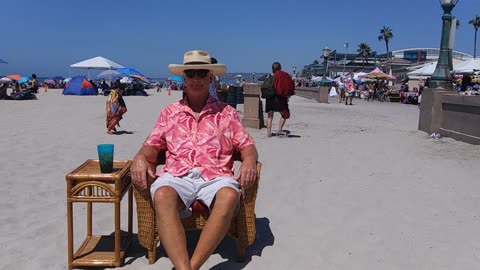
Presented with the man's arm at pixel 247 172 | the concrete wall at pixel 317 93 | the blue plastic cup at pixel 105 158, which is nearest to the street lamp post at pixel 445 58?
the man's arm at pixel 247 172

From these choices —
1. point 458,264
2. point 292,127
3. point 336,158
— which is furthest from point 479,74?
point 458,264

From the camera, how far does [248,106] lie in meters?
10.6

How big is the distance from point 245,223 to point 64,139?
21.1ft

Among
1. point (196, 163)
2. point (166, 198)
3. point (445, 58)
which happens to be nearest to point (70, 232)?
point (166, 198)

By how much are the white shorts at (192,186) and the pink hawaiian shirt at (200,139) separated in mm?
78

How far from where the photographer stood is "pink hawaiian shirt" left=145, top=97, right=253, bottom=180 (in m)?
3.21

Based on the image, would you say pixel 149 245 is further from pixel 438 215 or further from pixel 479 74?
pixel 479 74

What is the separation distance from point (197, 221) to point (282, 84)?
596 centimetres

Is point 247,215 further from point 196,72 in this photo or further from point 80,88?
point 80,88

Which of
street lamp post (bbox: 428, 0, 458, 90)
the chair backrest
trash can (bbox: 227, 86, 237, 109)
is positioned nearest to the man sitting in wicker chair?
the chair backrest

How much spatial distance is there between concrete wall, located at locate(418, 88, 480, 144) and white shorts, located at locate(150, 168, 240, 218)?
6429mm

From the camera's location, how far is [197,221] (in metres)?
3.06

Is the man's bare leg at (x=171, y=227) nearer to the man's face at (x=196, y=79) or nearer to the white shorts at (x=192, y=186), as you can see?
the white shorts at (x=192, y=186)

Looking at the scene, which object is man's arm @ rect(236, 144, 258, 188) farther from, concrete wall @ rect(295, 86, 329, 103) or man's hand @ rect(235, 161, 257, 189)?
concrete wall @ rect(295, 86, 329, 103)
